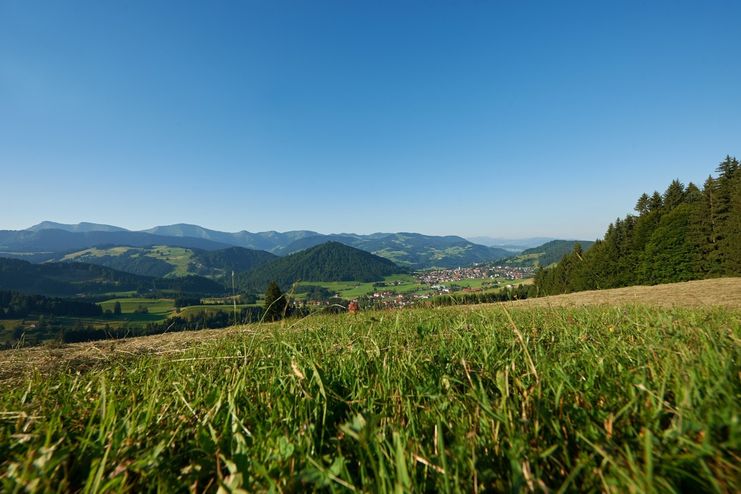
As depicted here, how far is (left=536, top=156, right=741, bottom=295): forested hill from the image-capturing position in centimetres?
4234

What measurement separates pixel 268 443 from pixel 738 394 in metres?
1.91

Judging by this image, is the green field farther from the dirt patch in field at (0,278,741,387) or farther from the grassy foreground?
the grassy foreground

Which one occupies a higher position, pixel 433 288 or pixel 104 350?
pixel 433 288

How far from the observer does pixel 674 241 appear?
1881 inches

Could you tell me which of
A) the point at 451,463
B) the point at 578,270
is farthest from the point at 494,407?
the point at 578,270

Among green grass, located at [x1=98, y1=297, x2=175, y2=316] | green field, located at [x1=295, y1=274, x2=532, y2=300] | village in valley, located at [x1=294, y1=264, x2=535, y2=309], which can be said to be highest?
village in valley, located at [x1=294, y1=264, x2=535, y2=309]

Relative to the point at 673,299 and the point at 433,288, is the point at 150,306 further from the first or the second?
the point at 673,299

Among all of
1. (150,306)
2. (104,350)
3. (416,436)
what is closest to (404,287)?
(104,350)

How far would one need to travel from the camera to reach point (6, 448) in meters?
1.33

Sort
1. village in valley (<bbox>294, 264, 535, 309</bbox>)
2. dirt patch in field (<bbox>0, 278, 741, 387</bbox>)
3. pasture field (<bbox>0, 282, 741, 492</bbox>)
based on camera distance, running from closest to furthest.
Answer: pasture field (<bbox>0, 282, 741, 492</bbox>), village in valley (<bbox>294, 264, 535, 309</bbox>), dirt patch in field (<bbox>0, 278, 741, 387</bbox>)

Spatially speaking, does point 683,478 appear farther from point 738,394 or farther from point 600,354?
point 600,354

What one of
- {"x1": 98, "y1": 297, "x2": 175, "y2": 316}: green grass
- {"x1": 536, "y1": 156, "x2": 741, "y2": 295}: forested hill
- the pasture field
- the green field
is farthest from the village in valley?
{"x1": 98, "y1": 297, "x2": 175, "y2": 316}: green grass

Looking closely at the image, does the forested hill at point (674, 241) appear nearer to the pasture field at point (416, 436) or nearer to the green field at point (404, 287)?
the green field at point (404, 287)

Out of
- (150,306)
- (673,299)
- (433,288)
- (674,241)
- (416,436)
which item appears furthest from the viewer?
(150,306)
